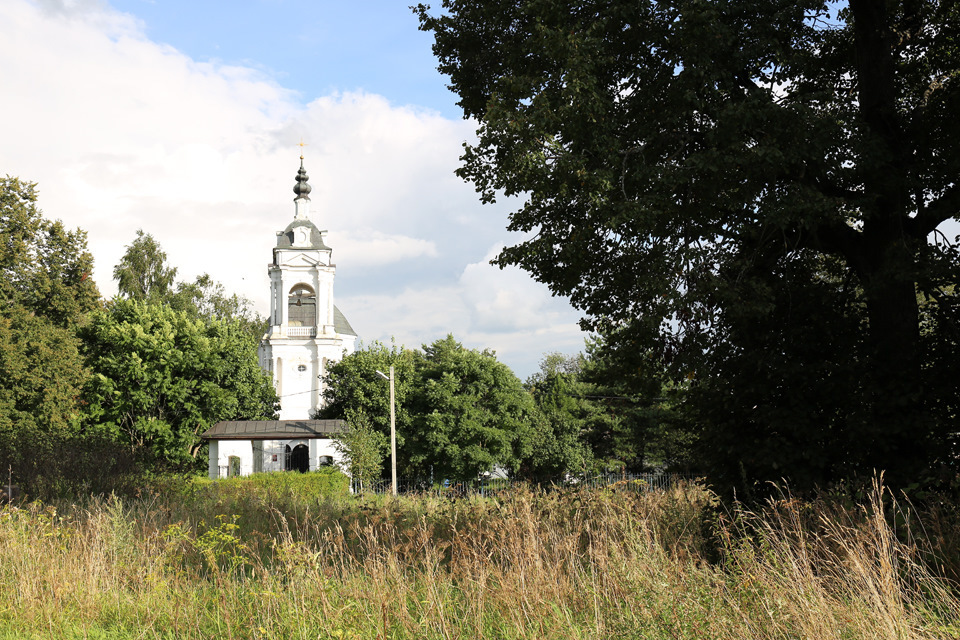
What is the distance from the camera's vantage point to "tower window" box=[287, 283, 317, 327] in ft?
195

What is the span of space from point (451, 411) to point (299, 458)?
7783 millimetres

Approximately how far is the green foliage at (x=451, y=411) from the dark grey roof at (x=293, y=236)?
19.2 metres

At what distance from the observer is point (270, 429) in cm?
3828

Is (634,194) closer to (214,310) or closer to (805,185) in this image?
(805,185)

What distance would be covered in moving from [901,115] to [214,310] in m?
45.6

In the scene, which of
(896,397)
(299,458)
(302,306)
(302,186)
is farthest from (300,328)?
(896,397)

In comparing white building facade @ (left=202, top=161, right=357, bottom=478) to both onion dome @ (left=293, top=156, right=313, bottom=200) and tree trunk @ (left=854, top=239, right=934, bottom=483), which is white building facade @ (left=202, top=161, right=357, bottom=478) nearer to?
onion dome @ (left=293, top=156, right=313, bottom=200)

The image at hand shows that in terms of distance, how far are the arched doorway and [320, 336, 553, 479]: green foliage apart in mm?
3048

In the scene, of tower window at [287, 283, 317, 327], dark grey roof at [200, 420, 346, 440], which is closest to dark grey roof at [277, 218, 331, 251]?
tower window at [287, 283, 317, 327]

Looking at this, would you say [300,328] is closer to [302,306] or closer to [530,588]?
[302,306]

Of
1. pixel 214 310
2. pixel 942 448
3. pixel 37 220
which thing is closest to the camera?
pixel 942 448

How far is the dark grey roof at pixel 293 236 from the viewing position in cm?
5944

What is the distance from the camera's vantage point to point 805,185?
9789 mm

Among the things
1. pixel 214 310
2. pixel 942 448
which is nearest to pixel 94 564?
pixel 942 448
